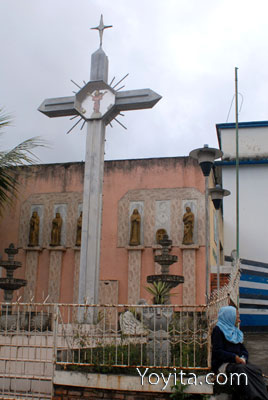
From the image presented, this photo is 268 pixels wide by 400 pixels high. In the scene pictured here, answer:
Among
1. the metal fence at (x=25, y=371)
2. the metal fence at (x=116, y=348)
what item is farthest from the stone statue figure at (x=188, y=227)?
the metal fence at (x=25, y=371)

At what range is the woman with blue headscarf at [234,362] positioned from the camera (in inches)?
190

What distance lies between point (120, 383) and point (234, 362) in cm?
140

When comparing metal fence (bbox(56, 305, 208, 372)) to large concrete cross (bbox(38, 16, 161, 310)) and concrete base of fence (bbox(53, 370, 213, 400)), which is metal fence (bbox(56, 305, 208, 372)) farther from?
large concrete cross (bbox(38, 16, 161, 310))

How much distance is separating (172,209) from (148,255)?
171 centimetres

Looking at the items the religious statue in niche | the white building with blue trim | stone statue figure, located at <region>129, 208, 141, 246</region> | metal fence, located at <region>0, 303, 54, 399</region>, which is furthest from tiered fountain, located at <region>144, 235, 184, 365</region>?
the white building with blue trim

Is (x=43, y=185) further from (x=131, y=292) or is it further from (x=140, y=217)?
(x=131, y=292)

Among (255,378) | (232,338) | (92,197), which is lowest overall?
(255,378)

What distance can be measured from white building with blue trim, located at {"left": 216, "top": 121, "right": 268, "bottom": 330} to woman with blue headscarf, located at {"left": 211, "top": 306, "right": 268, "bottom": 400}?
1298cm

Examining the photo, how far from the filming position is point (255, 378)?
486cm

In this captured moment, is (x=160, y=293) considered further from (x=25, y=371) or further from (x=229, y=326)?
(x=229, y=326)

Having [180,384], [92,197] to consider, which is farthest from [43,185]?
[180,384]

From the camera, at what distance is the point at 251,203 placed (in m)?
19.2

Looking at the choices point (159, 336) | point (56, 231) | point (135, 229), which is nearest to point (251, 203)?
point (135, 229)

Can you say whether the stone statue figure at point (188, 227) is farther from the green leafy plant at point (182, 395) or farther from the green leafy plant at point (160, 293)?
the green leafy plant at point (182, 395)
